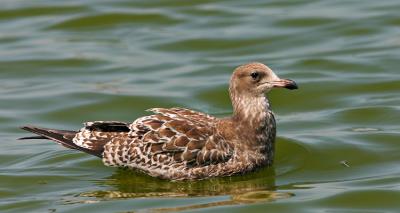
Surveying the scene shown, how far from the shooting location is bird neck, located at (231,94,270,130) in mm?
12430

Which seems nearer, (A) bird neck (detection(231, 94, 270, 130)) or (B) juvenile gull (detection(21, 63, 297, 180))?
(B) juvenile gull (detection(21, 63, 297, 180))

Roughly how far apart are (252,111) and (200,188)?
1.02m

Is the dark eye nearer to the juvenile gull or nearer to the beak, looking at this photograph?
the juvenile gull

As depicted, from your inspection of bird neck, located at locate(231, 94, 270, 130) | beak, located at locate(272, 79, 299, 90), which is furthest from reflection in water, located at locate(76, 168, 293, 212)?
beak, located at locate(272, 79, 299, 90)

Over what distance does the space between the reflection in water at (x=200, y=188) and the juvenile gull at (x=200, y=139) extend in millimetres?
88

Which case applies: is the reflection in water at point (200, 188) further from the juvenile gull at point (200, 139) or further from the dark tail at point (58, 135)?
the dark tail at point (58, 135)

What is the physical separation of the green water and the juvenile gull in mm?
188

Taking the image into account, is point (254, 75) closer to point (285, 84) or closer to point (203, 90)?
point (285, 84)

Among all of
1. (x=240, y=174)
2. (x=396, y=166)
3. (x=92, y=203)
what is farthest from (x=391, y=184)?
(x=92, y=203)

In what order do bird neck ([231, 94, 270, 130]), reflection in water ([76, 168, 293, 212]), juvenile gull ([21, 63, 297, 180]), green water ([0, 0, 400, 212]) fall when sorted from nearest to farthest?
1. reflection in water ([76, 168, 293, 212])
2. green water ([0, 0, 400, 212])
3. juvenile gull ([21, 63, 297, 180])
4. bird neck ([231, 94, 270, 130])

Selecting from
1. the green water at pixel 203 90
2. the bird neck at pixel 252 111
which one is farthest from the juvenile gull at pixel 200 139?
the green water at pixel 203 90

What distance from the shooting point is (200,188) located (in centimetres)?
1217

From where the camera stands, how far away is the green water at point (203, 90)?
12.0m

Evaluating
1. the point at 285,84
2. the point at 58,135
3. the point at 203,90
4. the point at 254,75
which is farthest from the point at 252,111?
the point at 203,90
